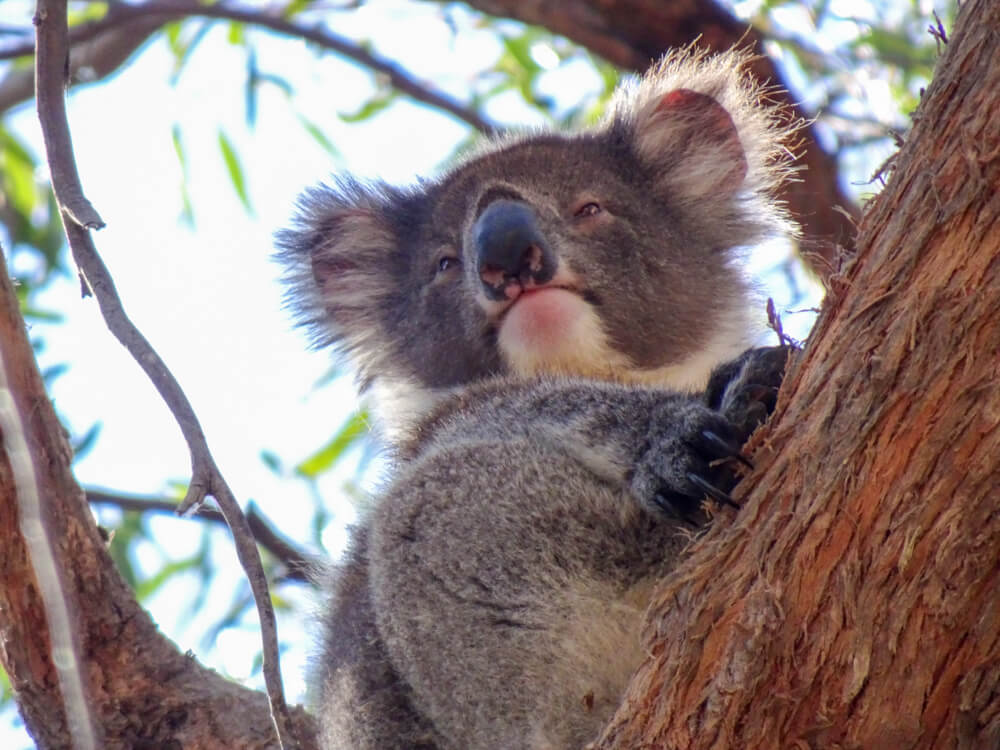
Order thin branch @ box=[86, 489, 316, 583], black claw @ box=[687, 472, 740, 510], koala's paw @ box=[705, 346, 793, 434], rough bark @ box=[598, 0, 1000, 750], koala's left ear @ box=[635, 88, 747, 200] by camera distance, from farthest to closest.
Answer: koala's left ear @ box=[635, 88, 747, 200] < thin branch @ box=[86, 489, 316, 583] < koala's paw @ box=[705, 346, 793, 434] < black claw @ box=[687, 472, 740, 510] < rough bark @ box=[598, 0, 1000, 750]

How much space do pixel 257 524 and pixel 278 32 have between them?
2.35m

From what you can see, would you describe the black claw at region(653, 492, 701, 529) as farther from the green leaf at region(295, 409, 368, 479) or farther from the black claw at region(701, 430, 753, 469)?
the green leaf at region(295, 409, 368, 479)

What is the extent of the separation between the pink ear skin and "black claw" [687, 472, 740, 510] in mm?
1831

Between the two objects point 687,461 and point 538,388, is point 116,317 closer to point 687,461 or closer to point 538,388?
point 538,388

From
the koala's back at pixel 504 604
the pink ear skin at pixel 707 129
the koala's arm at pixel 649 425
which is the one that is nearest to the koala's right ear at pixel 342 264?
the pink ear skin at pixel 707 129

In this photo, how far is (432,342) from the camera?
350 cm

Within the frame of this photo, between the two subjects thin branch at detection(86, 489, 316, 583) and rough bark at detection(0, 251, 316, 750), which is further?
thin branch at detection(86, 489, 316, 583)

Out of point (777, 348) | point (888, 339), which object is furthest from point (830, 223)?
point (888, 339)

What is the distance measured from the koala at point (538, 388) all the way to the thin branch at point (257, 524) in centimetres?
39

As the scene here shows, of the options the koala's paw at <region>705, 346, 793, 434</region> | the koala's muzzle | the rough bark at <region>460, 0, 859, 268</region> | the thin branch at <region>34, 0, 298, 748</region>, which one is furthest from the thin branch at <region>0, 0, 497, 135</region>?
the koala's paw at <region>705, 346, 793, 434</region>

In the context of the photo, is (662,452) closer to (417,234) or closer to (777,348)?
(777,348)

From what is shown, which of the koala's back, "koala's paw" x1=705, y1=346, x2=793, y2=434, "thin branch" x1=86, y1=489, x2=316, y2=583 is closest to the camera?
"koala's paw" x1=705, y1=346, x2=793, y2=434

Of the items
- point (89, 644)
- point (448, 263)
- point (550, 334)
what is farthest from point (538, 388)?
point (89, 644)

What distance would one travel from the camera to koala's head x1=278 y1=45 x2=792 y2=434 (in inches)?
125
